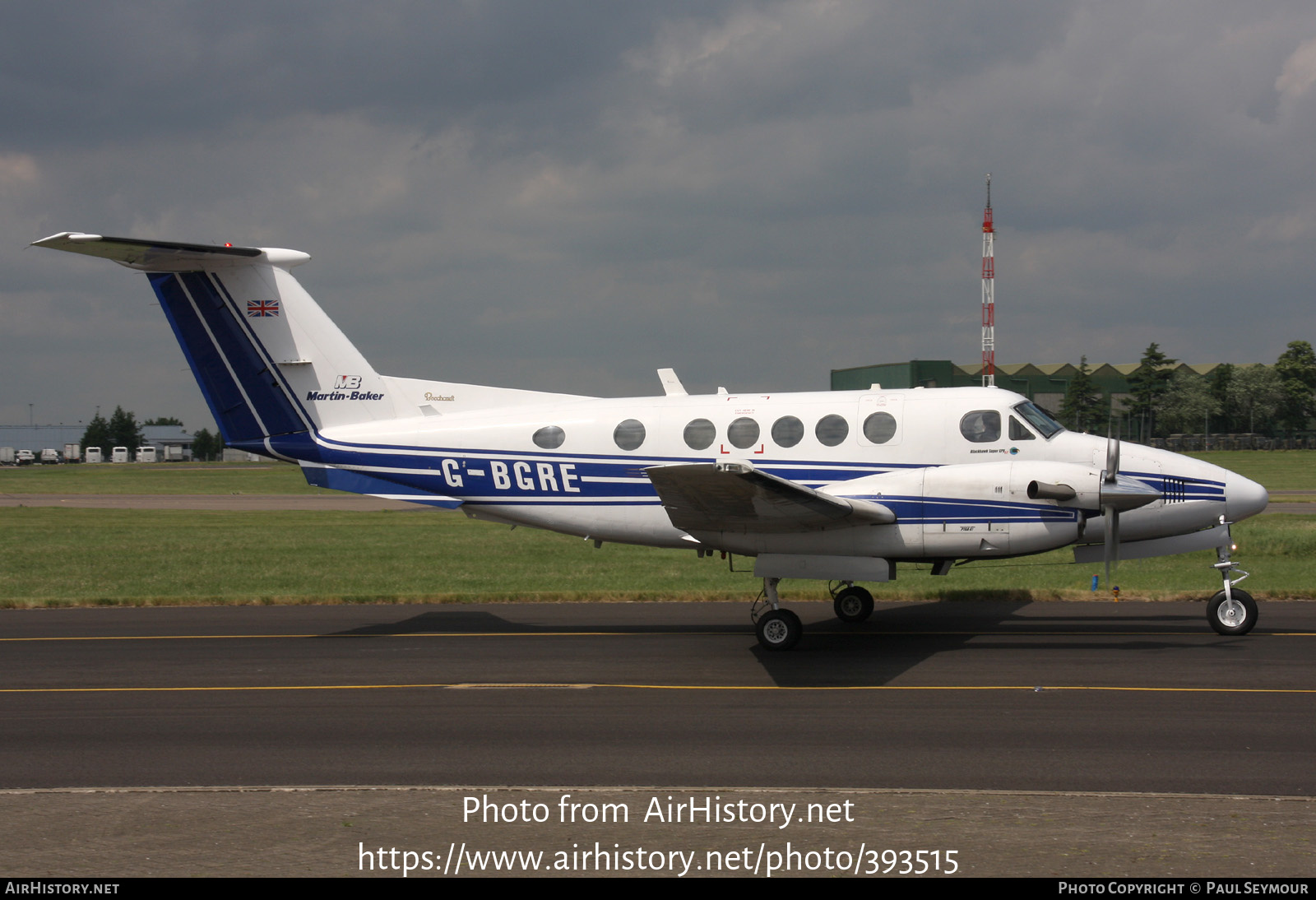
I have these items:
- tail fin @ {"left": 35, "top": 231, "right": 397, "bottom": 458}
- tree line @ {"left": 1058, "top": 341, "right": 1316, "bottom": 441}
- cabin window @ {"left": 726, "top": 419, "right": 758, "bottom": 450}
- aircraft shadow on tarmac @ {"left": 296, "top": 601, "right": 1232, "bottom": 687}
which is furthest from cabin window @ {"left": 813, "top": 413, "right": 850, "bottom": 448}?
tree line @ {"left": 1058, "top": 341, "right": 1316, "bottom": 441}

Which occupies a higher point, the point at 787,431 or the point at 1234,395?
the point at 1234,395

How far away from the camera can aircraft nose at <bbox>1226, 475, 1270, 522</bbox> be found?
12.8 m

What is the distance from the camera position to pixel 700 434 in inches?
551

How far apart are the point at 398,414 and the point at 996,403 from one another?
8381mm

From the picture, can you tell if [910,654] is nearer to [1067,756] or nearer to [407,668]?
[1067,756]

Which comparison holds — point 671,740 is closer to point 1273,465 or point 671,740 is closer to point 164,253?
point 164,253

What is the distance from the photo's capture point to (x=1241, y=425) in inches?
3802

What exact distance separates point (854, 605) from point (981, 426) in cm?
314

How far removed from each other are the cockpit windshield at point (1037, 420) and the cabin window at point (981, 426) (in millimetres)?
332

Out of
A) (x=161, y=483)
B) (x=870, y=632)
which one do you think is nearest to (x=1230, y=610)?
(x=870, y=632)

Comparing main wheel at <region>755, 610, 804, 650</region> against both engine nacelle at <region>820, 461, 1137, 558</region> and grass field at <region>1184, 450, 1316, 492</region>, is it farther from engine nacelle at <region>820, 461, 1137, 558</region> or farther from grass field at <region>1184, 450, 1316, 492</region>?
grass field at <region>1184, 450, 1316, 492</region>

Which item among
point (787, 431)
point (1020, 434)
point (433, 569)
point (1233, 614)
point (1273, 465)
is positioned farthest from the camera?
point (1273, 465)

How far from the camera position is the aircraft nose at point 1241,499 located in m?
12.8

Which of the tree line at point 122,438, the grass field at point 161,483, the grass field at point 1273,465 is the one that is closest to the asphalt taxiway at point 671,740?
the grass field at point 1273,465
